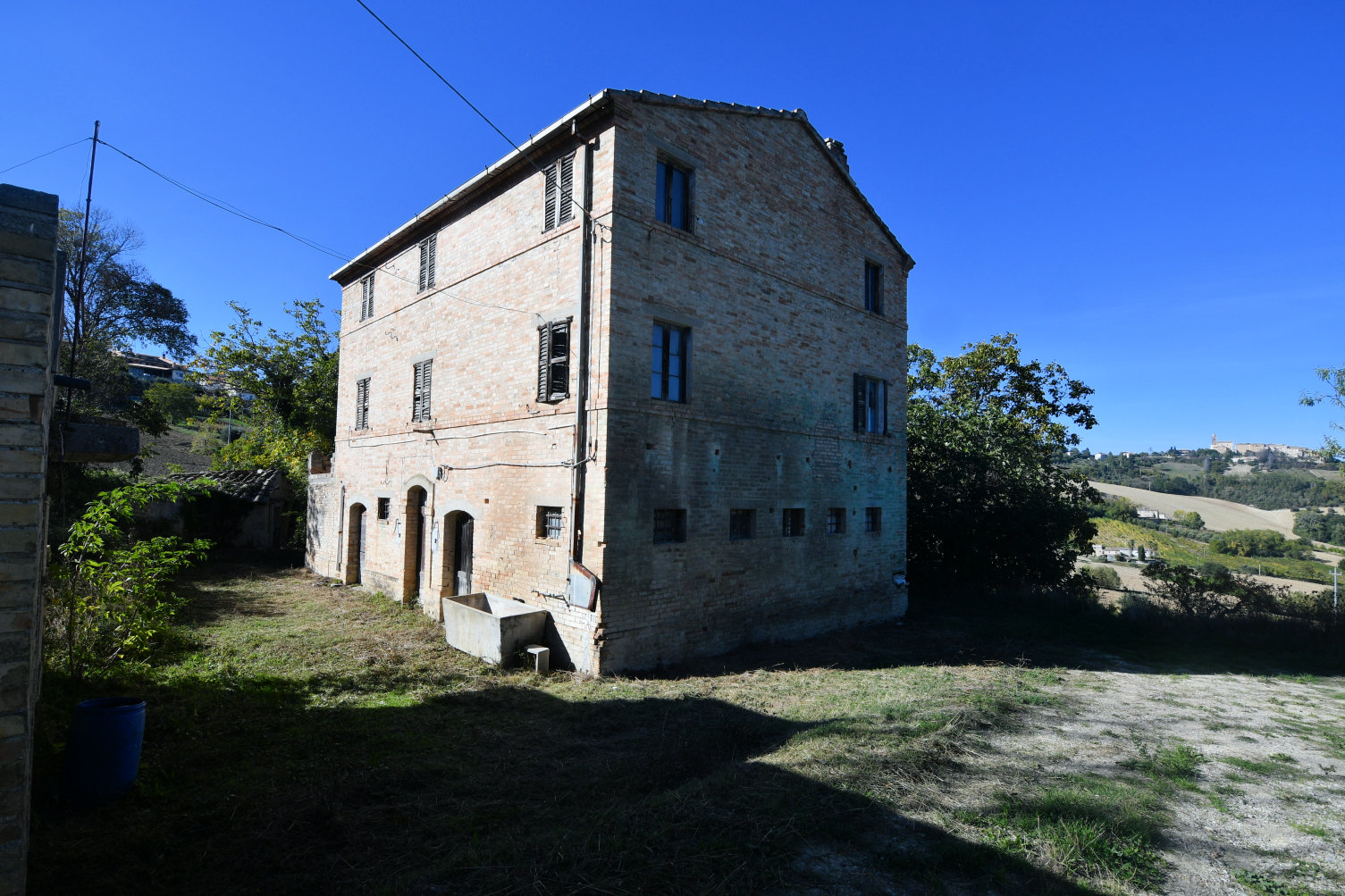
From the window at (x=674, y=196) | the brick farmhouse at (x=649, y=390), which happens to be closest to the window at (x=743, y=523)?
the brick farmhouse at (x=649, y=390)

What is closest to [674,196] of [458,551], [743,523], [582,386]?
[582,386]

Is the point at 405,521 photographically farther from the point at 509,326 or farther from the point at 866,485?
the point at 866,485

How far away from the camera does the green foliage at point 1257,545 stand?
147ft

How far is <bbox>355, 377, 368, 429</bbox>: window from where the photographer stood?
15992mm

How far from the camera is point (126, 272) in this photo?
22750mm

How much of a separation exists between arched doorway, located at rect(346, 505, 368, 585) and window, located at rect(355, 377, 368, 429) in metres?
2.20

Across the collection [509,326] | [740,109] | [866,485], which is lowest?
[866,485]

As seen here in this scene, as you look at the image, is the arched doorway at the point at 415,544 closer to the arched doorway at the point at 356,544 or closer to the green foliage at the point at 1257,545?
the arched doorway at the point at 356,544

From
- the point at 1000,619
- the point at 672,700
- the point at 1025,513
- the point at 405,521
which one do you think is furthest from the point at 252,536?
the point at 1025,513

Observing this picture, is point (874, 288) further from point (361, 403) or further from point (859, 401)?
→ point (361, 403)

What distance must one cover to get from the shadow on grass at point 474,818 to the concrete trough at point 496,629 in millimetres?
2255

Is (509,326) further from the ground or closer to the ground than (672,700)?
further from the ground

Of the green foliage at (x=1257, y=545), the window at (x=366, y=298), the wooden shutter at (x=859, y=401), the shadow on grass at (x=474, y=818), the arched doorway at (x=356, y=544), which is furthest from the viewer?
the green foliage at (x=1257, y=545)

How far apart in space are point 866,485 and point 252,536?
20.0 meters
